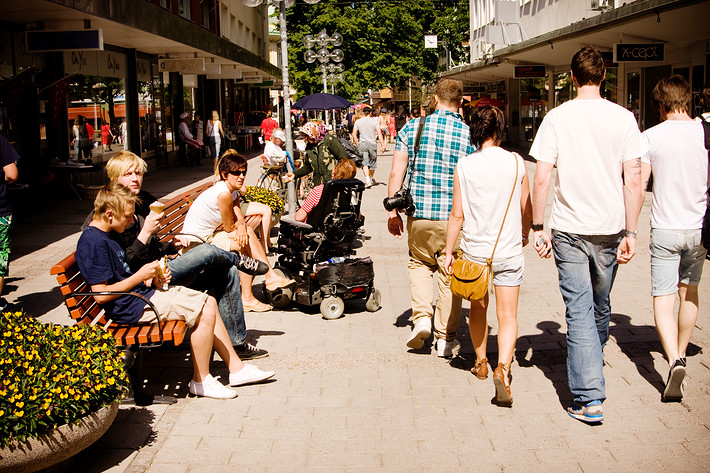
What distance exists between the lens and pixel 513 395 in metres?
5.11

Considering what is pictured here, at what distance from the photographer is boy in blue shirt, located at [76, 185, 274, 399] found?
480cm

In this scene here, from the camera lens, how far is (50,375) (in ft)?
12.5

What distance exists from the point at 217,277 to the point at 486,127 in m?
2.12

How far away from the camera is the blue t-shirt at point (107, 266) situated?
4785mm

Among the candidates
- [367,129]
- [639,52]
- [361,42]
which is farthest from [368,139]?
[361,42]

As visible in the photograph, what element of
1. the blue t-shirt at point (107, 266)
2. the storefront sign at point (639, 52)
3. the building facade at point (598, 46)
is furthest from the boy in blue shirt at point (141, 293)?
the storefront sign at point (639, 52)

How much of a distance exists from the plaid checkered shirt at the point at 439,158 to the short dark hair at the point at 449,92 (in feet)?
0.32

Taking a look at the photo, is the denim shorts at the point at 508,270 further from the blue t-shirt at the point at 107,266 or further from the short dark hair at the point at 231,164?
the short dark hair at the point at 231,164

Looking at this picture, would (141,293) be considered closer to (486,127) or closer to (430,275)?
(430,275)

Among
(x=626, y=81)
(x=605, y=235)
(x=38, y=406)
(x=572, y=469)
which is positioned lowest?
(x=572, y=469)

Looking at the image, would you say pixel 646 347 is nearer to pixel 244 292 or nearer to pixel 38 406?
pixel 244 292

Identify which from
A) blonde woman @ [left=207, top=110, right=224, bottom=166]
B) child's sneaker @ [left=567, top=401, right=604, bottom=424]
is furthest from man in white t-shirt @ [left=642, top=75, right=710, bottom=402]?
blonde woman @ [left=207, top=110, right=224, bottom=166]

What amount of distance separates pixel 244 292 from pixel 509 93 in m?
34.2

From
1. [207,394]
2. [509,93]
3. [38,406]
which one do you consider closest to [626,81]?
[509,93]
